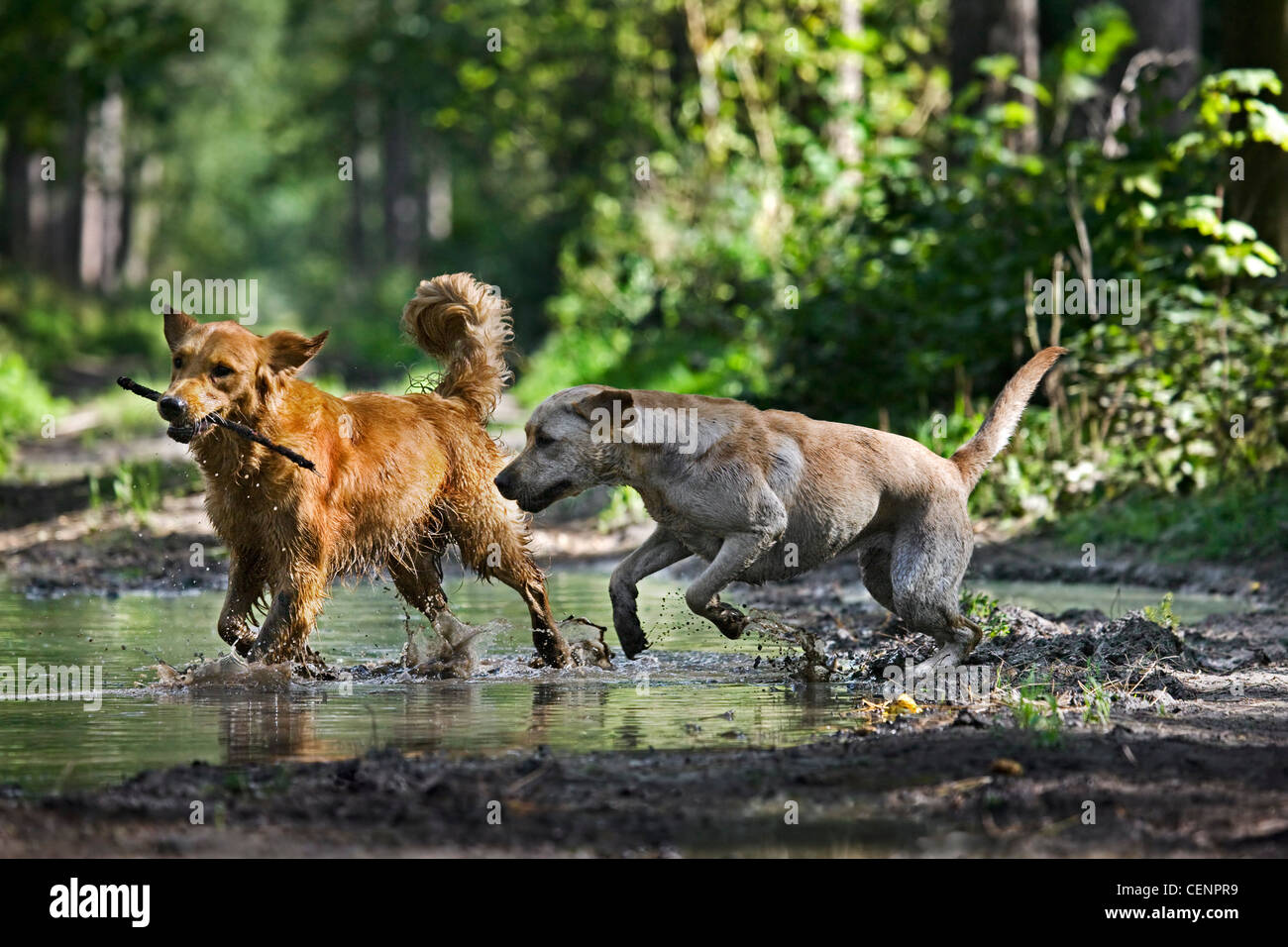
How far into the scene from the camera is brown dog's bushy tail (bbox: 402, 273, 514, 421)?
916 centimetres

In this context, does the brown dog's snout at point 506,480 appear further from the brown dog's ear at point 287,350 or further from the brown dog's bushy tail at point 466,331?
the brown dog's bushy tail at point 466,331

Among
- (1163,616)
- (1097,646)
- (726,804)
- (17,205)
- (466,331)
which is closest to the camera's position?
(726,804)

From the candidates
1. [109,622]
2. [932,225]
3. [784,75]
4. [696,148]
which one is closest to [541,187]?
[696,148]

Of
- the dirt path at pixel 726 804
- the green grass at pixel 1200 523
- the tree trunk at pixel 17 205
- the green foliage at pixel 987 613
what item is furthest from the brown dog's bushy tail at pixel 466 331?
the tree trunk at pixel 17 205

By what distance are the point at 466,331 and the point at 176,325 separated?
1859 millimetres

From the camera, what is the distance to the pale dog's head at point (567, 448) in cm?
780

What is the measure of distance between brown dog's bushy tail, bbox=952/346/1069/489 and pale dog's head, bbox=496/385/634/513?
185 cm

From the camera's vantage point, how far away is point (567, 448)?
783 cm

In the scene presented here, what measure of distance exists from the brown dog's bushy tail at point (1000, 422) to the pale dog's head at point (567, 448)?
1853mm

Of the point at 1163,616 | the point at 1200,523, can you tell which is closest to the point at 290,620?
the point at 1163,616

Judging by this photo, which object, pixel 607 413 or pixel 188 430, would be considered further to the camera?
pixel 607 413

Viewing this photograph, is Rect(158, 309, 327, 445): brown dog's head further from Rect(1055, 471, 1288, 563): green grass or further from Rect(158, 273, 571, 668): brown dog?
Rect(1055, 471, 1288, 563): green grass

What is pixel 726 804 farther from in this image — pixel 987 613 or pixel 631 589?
pixel 987 613
